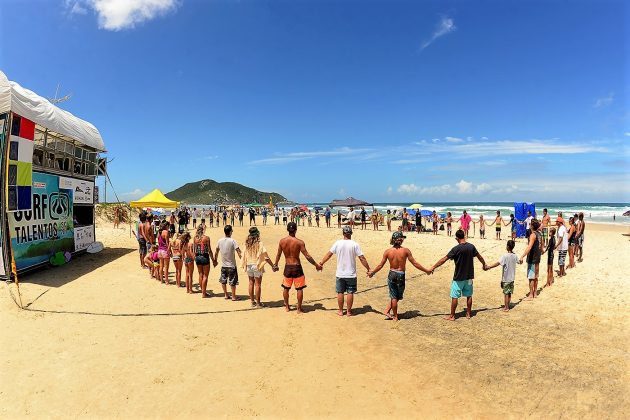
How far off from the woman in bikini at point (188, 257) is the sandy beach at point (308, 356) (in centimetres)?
35

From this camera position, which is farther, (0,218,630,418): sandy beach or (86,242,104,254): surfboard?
(86,242,104,254): surfboard

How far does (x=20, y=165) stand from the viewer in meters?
9.80

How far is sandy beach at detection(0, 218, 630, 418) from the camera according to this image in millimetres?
4375

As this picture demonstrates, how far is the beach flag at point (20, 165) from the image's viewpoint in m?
9.52

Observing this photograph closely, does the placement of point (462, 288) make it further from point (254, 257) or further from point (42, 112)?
point (42, 112)

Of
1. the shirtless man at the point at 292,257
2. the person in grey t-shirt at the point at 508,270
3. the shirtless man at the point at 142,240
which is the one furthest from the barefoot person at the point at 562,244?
the shirtless man at the point at 142,240

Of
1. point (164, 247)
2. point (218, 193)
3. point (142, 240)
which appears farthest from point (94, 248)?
point (218, 193)

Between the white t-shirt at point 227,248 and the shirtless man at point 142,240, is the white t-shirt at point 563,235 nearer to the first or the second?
the white t-shirt at point 227,248

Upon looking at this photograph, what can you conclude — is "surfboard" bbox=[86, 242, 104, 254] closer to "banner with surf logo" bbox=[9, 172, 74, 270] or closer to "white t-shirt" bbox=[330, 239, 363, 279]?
"banner with surf logo" bbox=[9, 172, 74, 270]

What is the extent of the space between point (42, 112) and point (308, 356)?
37.2ft

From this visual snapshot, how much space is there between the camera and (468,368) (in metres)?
5.30

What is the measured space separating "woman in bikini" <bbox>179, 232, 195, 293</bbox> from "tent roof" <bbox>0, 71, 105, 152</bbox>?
5733 mm

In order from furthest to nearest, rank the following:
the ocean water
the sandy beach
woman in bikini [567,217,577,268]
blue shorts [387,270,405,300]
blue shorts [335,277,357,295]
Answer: the ocean water
woman in bikini [567,217,577,268]
blue shorts [335,277,357,295]
blue shorts [387,270,405,300]
the sandy beach

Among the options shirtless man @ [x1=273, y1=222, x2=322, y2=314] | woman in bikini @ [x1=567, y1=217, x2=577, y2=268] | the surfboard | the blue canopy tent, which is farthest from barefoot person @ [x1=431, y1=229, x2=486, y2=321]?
the blue canopy tent
